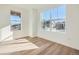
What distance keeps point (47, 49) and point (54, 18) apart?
2.22 ft

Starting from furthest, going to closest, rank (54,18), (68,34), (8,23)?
(68,34) < (54,18) < (8,23)

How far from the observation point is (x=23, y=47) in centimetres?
274

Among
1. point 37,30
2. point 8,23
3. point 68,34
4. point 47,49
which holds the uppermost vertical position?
point 8,23

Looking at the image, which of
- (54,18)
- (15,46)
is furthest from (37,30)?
(15,46)

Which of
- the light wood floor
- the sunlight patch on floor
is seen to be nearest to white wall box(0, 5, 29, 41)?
the sunlight patch on floor

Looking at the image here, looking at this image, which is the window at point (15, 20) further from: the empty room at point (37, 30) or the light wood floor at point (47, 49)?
the light wood floor at point (47, 49)

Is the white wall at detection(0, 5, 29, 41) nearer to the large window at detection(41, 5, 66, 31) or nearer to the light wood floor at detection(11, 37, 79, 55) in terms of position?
the light wood floor at detection(11, 37, 79, 55)

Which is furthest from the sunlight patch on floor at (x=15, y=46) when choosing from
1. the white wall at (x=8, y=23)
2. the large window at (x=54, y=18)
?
the large window at (x=54, y=18)

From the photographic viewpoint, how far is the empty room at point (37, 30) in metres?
2.63

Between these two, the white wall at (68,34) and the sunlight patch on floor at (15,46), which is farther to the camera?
the white wall at (68,34)

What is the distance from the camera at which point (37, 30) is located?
2885 millimetres

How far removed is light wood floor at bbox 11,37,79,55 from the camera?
260 cm

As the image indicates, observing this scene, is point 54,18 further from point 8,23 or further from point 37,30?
point 8,23
